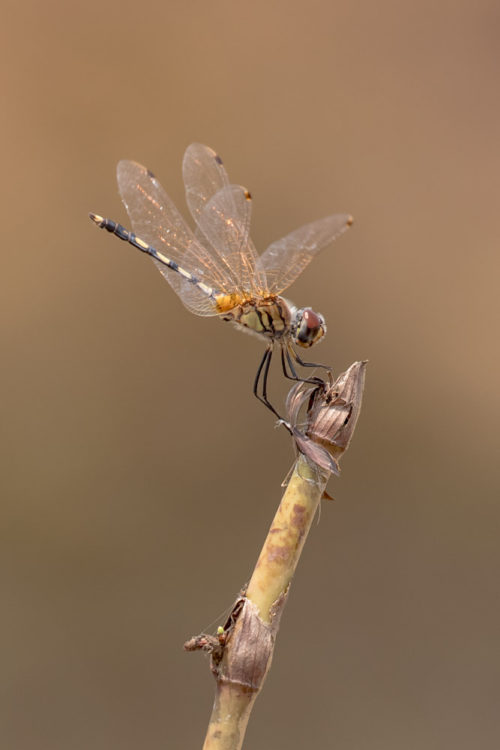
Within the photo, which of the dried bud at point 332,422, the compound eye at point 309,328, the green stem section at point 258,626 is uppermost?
the compound eye at point 309,328

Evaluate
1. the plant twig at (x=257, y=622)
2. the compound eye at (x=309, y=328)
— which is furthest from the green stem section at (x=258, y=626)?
the compound eye at (x=309, y=328)

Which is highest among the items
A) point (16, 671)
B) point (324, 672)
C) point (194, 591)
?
point (194, 591)

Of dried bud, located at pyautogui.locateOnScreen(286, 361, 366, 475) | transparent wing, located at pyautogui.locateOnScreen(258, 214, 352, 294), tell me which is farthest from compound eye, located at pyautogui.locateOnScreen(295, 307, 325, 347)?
dried bud, located at pyautogui.locateOnScreen(286, 361, 366, 475)

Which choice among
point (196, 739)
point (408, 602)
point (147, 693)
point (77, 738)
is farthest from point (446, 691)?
point (77, 738)

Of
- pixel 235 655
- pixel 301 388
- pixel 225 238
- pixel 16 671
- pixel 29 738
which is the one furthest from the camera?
pixel 16 671

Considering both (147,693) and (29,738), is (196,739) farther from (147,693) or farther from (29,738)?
(29,738)

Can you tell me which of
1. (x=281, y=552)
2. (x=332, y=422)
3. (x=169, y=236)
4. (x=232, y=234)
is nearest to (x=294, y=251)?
(x=232, y=234)

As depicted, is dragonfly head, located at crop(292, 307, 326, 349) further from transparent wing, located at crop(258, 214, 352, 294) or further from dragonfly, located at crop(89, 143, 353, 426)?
transparent wing, located at crop(258, 214, 352, 294)

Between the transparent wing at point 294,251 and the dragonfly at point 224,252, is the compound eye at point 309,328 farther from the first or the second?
the transparent wing at point 294,251
